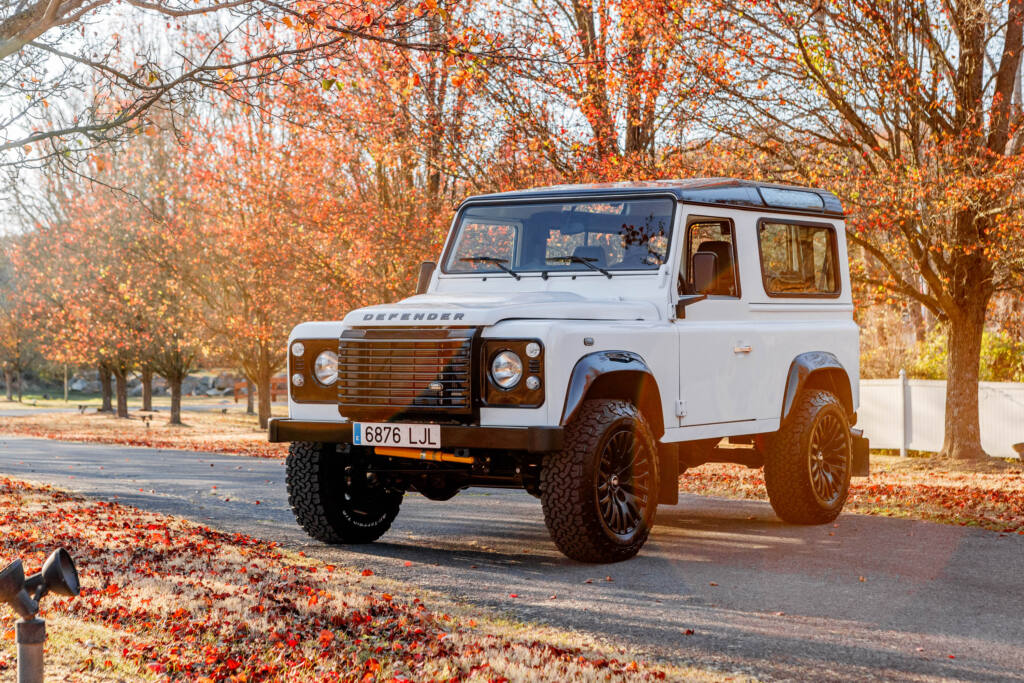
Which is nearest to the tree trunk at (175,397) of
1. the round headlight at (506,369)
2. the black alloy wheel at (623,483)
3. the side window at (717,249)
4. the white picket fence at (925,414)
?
the white picket fence at (925,414)

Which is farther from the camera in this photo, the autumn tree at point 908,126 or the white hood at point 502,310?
the autumn tree at point 908,126

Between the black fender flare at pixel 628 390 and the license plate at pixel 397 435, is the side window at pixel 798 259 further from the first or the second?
the license plate at pixel 397 435

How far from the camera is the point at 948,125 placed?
15.3 m

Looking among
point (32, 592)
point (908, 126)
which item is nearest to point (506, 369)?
point (32, 592)

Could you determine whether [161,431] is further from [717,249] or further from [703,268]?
[703,268]

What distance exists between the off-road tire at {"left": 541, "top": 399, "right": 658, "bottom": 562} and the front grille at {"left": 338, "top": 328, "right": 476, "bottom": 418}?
0.67m

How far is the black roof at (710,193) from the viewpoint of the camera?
26.9 feet

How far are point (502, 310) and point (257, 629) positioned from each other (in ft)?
8.27

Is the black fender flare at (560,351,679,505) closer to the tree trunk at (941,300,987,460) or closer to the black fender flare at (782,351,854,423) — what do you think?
the black fender flare at (782,351,854,423)

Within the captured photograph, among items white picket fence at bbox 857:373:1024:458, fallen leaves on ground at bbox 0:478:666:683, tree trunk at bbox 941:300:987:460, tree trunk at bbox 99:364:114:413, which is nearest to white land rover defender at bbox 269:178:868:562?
fallen leaves on ground at bbox 0:478:666:683

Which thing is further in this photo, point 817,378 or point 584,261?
point 817,378

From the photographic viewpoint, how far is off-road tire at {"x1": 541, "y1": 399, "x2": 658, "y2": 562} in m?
6.89

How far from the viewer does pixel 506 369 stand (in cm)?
683

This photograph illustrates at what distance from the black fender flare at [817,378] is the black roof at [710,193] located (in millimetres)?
1217
